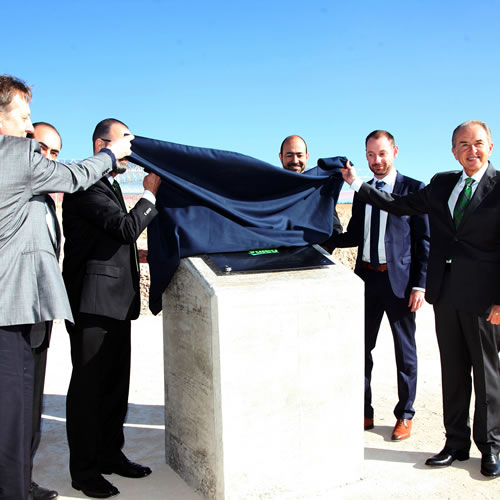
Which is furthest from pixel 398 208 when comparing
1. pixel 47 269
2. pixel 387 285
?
pixel 47 269

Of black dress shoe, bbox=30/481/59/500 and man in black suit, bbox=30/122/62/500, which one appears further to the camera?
black dress shoe, bbox=30/481/59/500

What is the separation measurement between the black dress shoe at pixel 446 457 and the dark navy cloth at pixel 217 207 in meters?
1.60

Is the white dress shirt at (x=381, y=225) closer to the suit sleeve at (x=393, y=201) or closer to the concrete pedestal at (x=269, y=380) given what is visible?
the suit sleeve at (x=393, y=201)

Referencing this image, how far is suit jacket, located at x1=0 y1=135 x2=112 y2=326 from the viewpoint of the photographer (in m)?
2.64

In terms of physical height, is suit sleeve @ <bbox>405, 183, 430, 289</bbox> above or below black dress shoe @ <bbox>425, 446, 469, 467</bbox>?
above

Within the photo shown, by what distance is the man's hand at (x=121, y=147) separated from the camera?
319 cm

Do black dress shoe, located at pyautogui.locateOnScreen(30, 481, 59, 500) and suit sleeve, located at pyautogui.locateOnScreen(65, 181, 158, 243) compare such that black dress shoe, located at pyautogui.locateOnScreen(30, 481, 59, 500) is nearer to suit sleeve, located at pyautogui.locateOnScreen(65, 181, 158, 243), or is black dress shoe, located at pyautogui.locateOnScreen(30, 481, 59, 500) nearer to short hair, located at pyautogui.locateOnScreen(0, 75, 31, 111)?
suit sleeve, located at pyautogui.locateOnScreen(65, 181, 158, 243)

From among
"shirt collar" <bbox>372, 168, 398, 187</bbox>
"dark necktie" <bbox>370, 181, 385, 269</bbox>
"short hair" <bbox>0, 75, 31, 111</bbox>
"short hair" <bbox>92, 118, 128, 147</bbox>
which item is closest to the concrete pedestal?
"dark necktie" <bbox>370, 181, 385, 269</bbox>

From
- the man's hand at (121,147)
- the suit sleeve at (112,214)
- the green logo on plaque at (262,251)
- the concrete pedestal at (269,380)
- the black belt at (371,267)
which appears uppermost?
the man's hand at (121,147)

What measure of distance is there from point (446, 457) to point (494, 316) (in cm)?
99

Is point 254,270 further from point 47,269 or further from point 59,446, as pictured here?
point 59,446

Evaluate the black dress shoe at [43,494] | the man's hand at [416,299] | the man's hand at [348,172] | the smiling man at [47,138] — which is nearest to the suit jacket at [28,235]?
the smiling man at [47,138]

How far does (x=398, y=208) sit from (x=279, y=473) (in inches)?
76.2

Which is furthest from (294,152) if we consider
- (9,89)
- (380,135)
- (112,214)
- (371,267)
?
(9,89)
